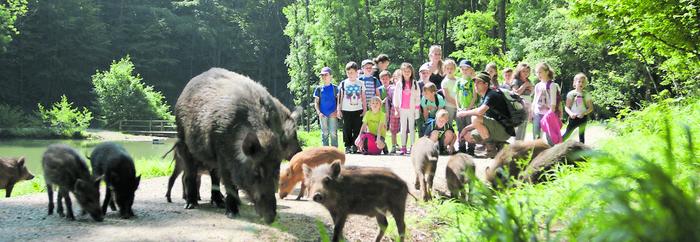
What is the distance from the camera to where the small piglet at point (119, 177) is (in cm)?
645

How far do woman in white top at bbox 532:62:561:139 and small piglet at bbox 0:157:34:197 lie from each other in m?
10.2

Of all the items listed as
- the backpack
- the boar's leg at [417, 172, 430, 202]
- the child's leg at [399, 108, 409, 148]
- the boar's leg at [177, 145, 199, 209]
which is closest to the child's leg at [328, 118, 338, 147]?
the child's leg at [399, 108, 409, 148]

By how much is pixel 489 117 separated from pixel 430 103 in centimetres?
215

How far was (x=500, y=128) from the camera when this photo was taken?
10992 mm

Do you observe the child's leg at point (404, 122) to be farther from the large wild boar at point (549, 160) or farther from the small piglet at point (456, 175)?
the large wild boar at point (549, 160)

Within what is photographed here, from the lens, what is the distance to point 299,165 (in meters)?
7.91

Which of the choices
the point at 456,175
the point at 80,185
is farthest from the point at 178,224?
the point at 456,175

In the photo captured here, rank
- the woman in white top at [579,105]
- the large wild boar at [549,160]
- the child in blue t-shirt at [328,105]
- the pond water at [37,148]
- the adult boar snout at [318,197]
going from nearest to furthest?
the adult boar snout at [318,197] → the large wild boar at [549,160] → the woman in white top at [579,105] → the child in blue t-shirt at [328,105] → the pond water at [37,148]

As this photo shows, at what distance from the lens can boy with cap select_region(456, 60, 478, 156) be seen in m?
12.4

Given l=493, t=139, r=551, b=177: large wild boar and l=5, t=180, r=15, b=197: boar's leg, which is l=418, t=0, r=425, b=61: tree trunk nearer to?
l=5, t=180, r=15, b=197: boar's leg

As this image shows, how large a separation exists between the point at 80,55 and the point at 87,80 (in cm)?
252

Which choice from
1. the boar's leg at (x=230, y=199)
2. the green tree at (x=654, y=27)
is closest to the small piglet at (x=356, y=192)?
the boar's leg at (x=230, y=199)

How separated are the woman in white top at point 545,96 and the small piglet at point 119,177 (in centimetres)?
744

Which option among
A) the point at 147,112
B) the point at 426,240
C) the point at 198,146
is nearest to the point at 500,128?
the point at 426,240
